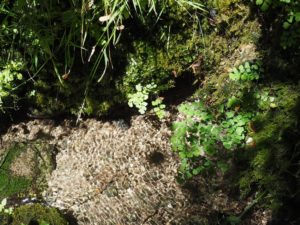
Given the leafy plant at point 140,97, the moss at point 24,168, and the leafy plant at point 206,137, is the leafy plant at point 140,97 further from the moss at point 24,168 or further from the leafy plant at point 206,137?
the moss at point 24,168

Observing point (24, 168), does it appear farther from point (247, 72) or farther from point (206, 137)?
point (247, 72)

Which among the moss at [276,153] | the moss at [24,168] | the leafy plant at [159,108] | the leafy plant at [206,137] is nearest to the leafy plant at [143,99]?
the leafy plant at [159,108]

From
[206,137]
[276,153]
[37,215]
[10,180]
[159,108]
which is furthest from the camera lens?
[10,180]

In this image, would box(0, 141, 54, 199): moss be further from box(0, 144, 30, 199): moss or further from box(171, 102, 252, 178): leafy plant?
box(171, 102, 252, 178): leafy plant

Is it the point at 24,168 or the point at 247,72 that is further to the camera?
the point at 24,168

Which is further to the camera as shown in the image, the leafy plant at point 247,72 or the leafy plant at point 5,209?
the leafy plant at point 5,209

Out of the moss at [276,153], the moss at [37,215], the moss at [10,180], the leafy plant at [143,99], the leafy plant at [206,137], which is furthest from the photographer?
the moss at [10,180]

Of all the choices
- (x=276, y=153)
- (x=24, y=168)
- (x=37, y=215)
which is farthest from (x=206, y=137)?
(x=24, y=168)

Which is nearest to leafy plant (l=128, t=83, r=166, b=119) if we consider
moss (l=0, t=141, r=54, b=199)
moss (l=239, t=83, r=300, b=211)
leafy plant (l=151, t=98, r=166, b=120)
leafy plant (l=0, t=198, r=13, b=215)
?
leafy plant (l=151, t=98, r=166, b=120)

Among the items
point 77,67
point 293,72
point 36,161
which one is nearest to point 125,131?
point 77,67
